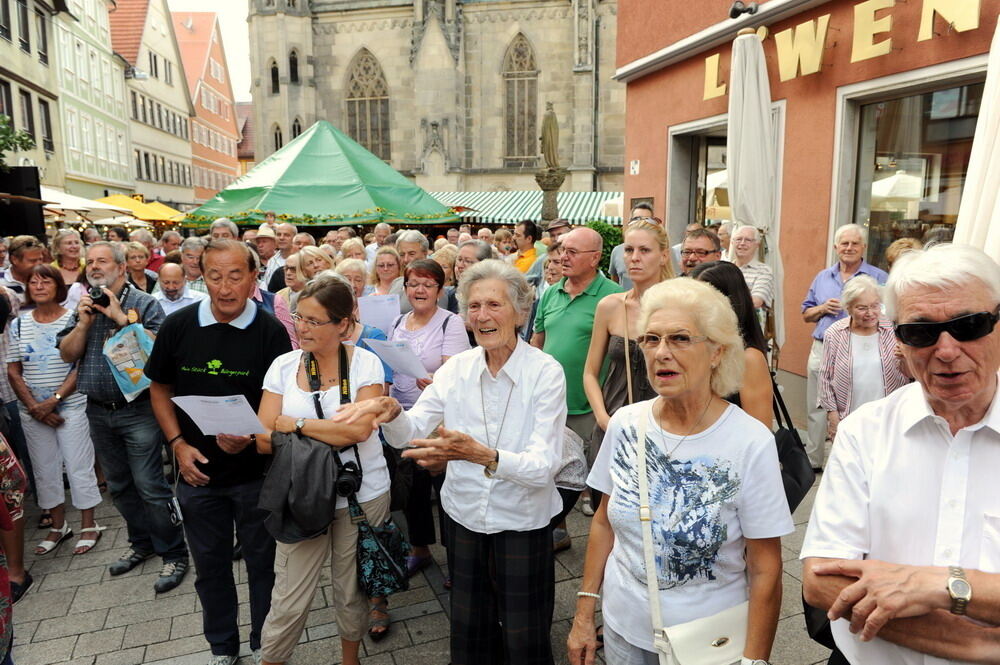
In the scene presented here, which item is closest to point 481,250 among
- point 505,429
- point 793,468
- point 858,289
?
point 858,289

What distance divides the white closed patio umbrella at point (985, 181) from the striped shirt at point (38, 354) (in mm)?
5819

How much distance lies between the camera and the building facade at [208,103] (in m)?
49.4

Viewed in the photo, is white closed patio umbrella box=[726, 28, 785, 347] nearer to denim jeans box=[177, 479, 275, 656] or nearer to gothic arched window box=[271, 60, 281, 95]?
denim jeans box=[177, 479, 275, 656]

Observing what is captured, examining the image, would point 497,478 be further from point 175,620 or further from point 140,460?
point 140,460

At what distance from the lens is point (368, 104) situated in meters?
36.1

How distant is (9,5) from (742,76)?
87.0 ft

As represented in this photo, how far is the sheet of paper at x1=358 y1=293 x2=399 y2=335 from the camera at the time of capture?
16.6 ft

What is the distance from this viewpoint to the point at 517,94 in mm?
34844

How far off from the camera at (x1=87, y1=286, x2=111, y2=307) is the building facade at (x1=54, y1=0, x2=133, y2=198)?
29317 mm

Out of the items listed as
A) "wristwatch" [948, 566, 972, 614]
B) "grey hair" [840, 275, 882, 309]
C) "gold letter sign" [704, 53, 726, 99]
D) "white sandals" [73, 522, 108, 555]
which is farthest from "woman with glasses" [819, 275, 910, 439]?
"white sandals" [73, 522, 108, 555]

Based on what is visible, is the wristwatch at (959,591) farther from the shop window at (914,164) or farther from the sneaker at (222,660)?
the shop window at (914,164)

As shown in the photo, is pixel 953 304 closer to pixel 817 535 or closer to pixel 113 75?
pixel 817 535

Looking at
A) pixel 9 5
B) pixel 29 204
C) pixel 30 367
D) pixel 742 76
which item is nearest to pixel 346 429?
pixel 30 367

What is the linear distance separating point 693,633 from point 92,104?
3783 cm
